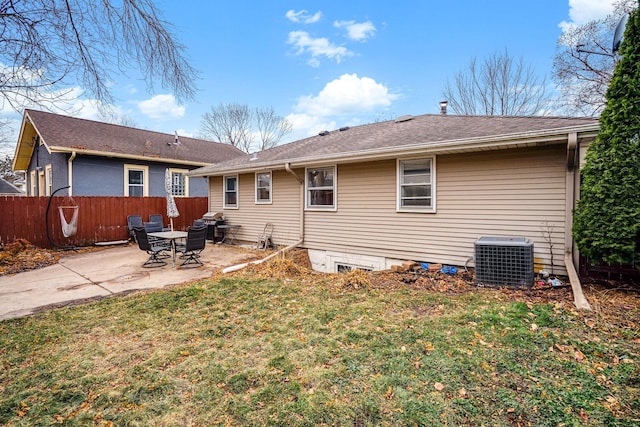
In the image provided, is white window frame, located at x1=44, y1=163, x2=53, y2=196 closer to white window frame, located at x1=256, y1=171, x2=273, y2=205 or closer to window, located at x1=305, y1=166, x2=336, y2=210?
white window frame, located at x1=256, y1=171, x2=273, y2=205

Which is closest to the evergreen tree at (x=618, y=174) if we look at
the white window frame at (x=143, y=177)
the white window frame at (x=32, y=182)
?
the white window frame at (x=143, y=177)

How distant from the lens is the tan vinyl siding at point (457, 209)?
5453 mm

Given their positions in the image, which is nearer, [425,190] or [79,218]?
[425,190]

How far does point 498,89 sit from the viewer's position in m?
19.0

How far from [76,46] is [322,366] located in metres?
4.35

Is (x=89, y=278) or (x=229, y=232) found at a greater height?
(x=229, y=232)

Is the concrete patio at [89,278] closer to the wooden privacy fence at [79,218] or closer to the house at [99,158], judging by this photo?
the wooden privacy fence at [79,218]

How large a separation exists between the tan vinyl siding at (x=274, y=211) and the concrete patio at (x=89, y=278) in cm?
109

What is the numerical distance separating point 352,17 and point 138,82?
355 inches

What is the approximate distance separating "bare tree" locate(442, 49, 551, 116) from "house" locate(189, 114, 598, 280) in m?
12.8

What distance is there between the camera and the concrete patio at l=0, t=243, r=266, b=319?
5.00 meters

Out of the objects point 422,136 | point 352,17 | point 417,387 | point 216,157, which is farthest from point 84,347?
point 216,157

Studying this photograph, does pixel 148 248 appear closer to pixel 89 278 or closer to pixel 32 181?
pixel 89 278

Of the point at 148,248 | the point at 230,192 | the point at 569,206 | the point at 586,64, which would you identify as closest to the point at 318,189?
the point at 230,192
